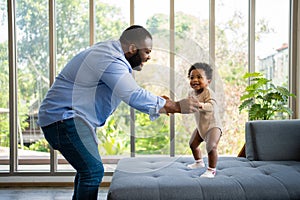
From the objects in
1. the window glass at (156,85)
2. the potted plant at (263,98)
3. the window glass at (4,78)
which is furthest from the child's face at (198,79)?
the window glass at (4,78)

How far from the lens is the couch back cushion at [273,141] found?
2607mm

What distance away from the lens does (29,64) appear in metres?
3.52

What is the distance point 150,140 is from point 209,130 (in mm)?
459

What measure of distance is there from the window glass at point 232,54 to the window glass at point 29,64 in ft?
5.60

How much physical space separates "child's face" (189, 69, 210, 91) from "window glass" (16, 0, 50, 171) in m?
1.80

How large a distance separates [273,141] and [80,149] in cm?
151

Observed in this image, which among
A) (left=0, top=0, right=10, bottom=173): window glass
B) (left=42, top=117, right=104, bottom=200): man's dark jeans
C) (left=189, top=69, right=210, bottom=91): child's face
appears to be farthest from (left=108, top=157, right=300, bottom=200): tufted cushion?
(left=0, top=0, right=10, bottom=173): window glass

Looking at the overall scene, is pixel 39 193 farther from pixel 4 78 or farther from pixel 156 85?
pixel 156 85

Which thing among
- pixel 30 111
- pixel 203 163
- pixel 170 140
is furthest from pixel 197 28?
pixel 30 111

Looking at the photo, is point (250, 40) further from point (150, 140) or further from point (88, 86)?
point (88, 86)

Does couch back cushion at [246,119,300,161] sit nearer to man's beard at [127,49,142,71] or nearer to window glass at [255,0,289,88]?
window glass at [255,0,289,88]

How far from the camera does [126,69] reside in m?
1.82

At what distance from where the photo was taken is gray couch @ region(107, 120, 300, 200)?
183 cm

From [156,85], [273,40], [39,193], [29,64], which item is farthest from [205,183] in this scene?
[29,64]
